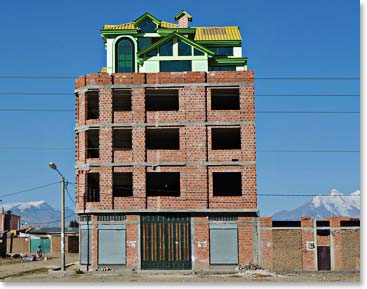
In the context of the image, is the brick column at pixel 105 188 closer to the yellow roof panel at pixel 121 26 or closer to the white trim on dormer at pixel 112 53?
the white trim on dormer at pixel 112 53

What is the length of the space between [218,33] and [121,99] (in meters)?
11.9

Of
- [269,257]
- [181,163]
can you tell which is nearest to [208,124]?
[181,163]

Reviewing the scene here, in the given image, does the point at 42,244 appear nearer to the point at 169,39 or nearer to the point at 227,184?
the point at 227,184

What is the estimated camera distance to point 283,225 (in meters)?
48.8

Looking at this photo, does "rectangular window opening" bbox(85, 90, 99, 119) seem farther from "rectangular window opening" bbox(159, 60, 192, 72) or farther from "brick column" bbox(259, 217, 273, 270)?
"brick column" bbox(259, 217, 273, 270)

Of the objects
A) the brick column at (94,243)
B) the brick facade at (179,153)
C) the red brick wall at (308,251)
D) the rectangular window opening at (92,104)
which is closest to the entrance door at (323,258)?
the red brick wall at (308,251)

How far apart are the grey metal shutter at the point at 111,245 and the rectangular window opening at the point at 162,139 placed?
7.64 metres

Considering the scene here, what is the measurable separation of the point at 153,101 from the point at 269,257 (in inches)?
623

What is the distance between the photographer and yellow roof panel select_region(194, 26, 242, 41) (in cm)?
5709

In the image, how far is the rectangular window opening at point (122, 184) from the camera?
52.7 m

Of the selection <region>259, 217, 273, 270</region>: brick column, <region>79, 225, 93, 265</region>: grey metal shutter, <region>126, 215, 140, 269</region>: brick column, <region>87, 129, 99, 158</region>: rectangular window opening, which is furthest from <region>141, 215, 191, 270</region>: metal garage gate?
<region>87, 129, 99, 158</region>: rectangular window opening

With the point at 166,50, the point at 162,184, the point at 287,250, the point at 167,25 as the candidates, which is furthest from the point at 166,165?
the point at 167,25

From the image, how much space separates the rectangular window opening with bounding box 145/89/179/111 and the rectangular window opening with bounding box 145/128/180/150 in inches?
101

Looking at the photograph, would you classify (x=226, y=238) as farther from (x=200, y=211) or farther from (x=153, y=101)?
(x=153, y=101)
